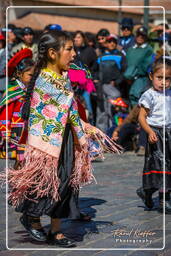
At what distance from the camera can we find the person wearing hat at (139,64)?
1118 cm

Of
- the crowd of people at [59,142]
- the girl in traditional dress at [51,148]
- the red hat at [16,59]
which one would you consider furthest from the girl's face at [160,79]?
the red hat at [16,59]

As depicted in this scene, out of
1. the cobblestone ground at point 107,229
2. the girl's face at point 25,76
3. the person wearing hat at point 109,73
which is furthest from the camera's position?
the person wearing hat at point 109,73

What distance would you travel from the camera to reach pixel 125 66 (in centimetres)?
1166

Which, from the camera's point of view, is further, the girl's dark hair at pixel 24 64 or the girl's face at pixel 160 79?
the girl's dark hair at pixel 24 64

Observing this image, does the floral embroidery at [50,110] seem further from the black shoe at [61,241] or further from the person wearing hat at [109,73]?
the person wearing hat at [109,73]

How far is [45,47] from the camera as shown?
16.4 feet

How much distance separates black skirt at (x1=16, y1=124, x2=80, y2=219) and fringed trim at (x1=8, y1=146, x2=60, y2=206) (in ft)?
0.16

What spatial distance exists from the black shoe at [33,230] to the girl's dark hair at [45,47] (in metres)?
0.71

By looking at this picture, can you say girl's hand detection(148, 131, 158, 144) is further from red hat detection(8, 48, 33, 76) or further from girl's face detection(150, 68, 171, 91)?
red hat detection(8, 48, 33, 76)

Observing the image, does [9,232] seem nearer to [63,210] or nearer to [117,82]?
[63,210]

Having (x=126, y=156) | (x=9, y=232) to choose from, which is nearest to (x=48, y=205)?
(x=9, y=232)

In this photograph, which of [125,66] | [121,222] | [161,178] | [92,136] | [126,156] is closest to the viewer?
[92,136]

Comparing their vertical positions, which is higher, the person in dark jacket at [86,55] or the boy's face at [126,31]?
the boy's face at [126,31]

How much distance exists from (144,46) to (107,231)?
6.33 meters
